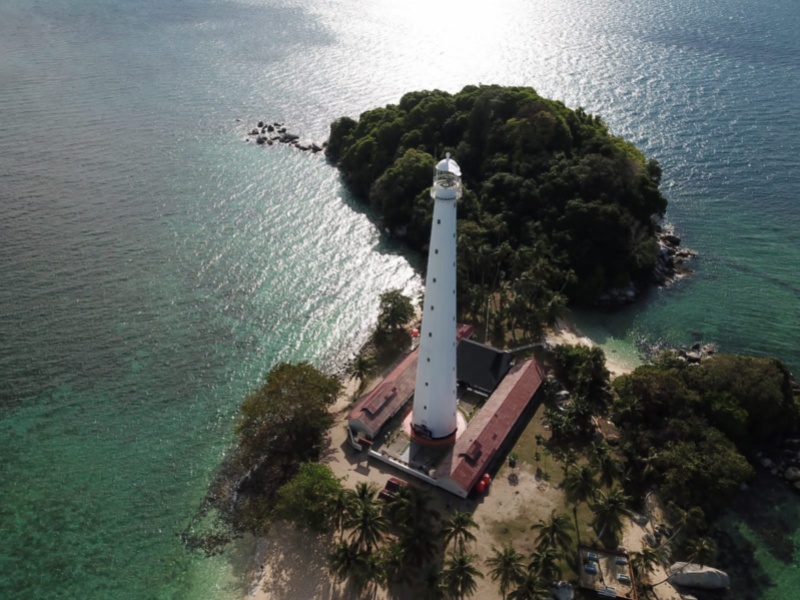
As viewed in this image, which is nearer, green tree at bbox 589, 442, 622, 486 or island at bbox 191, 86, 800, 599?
island at bbox 191, 86, 800, 599

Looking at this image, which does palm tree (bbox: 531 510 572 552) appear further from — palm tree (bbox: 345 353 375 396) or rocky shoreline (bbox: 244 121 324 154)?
rocky shoreline (bbox: 244 121 324 154)

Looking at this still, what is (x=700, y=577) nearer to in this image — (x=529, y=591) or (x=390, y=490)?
(x=529, y=591)

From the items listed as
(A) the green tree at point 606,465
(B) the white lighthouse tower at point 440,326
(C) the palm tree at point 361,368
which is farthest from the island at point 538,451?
(B) the white lighthouse tower at point 440,326

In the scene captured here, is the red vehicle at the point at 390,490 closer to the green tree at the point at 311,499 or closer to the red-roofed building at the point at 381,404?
the green tree at the point at 311,499

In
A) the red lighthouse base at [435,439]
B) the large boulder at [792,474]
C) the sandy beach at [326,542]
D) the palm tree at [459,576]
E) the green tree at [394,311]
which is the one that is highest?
the green tree at [394,311]

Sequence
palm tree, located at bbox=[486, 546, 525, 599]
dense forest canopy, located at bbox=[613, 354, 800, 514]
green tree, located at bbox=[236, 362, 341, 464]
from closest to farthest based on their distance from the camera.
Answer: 1. palm tree, located at bbox=[486, 546, 525, 599]
2. dense forest canopy, located at bbox=[613, 354, 800, 514]
3. green tree, located at bbox=[236, 362, 341, 464]

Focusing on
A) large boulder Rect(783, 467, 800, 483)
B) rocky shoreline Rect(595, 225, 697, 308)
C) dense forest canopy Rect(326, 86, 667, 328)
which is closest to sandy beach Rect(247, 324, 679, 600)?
large boulder Rect(783, 467, 800, 483)

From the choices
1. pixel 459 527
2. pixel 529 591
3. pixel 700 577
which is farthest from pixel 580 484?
pixel 700 577
